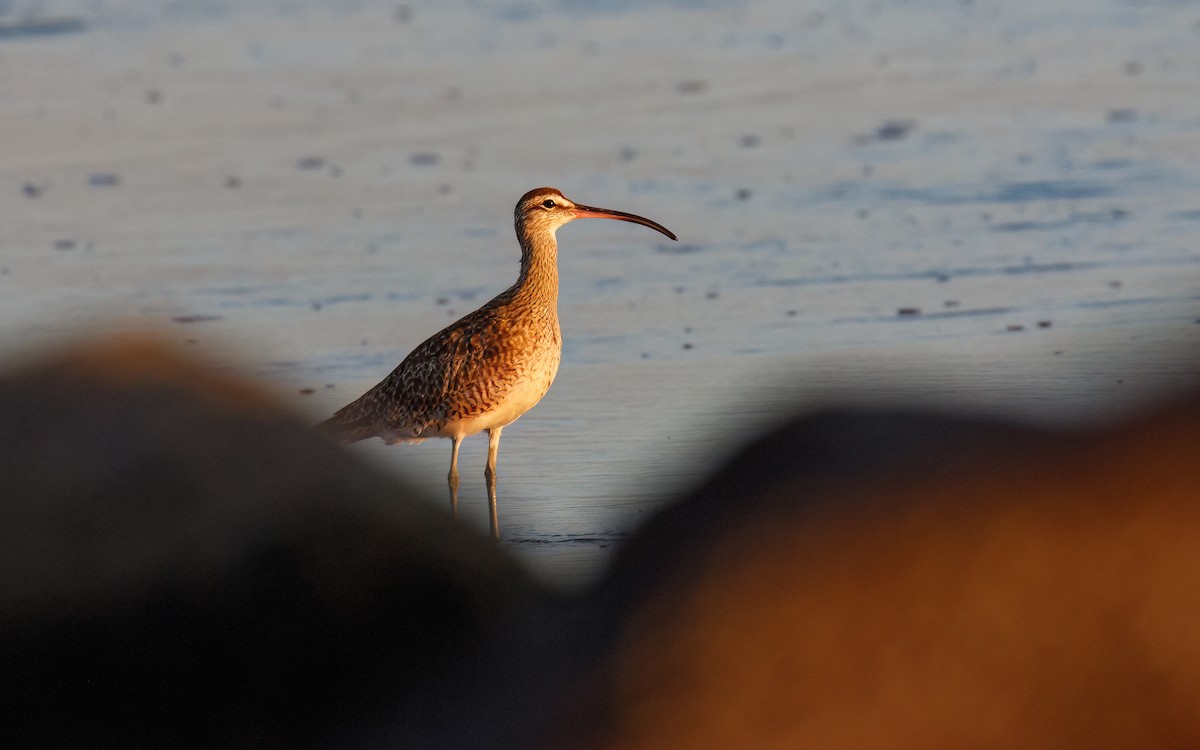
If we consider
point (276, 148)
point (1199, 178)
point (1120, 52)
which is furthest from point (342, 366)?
point (1120, 52)

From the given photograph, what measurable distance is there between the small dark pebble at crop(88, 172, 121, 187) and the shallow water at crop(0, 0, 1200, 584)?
0.08ft

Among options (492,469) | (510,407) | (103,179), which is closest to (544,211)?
(510,407)

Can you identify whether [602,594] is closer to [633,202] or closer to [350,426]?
[350,426]

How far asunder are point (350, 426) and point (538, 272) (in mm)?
1085

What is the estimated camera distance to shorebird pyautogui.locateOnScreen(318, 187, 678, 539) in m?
7.98

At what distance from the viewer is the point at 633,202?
11945 millimetres

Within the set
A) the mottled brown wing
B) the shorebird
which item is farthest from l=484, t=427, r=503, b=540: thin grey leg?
the mottled brown wing

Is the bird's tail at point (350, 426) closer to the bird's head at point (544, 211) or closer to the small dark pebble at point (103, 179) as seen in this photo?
the bird's head at point (544, 211)

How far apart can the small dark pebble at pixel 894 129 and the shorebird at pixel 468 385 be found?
18.4 ft

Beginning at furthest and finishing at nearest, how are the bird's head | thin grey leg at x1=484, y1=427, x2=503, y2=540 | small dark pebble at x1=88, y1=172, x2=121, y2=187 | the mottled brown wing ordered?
small dark pebble at x1=88, y1=172, x2=121, y2=187, the bird's head, the mottled brown wing, thin grey leg at x1=484, y1=427, x2=503, y2=540

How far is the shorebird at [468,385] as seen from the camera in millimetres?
7977

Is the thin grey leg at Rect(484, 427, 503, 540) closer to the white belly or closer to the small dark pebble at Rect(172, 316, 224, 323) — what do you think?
the white belly

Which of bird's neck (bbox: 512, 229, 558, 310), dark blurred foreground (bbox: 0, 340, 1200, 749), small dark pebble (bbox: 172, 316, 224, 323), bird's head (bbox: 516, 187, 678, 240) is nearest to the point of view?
dark blurred foreground (bbox: 0, 340, 1200, 749)

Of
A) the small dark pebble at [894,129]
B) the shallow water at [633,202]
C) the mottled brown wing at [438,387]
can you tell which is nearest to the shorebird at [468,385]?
the mottled brown wing at [438,387]
